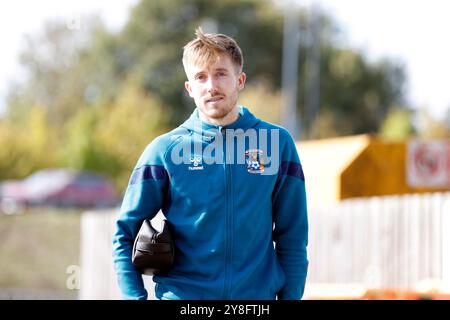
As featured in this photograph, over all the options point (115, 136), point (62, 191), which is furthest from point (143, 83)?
point (62, 191)

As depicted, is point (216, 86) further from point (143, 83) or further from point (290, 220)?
point (143, 83)

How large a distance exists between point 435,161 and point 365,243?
2.23 meters

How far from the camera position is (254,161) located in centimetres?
439

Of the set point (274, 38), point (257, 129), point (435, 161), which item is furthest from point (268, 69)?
point (257, 129)

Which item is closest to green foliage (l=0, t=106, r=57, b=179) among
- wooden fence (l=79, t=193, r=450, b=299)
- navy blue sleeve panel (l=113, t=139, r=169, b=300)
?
wooden fence (l=79, t=193, r=450, b=299)

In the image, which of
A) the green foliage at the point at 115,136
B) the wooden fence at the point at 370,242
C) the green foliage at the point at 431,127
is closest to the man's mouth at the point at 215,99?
the wooden fence at the point at 370,242

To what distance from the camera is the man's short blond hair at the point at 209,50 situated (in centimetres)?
429

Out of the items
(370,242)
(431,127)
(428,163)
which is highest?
(431,127)

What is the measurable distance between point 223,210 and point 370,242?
11232mm

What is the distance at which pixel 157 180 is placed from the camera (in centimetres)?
437

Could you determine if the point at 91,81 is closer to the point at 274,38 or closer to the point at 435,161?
the point at 274,38

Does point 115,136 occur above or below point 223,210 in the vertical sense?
above

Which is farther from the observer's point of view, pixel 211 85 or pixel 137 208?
pixel 137 208

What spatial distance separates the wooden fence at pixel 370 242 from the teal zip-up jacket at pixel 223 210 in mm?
9387
